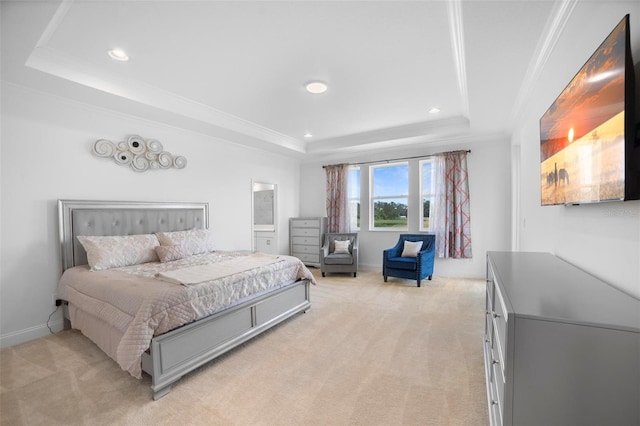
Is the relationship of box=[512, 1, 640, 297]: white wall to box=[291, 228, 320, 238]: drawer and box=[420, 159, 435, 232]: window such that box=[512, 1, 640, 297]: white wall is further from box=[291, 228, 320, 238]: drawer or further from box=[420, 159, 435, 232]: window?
box=[291, 228, 320, 238]: drawer

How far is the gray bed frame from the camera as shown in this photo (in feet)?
6.37

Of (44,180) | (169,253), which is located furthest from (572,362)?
(44,180)

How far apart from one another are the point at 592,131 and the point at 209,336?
2.82 m

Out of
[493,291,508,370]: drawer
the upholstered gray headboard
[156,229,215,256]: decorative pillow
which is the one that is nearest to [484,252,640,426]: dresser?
[493,291,508,370]: drawer

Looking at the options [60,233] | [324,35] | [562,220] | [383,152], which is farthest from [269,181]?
[562,220]

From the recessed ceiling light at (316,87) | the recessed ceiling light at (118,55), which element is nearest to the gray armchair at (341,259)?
the recessed ceiling light at (316,87)

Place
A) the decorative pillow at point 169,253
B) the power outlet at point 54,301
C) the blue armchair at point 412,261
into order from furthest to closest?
the blue armchair at point 412,261, the decorative pillow at point 169,253, the power outlet at point 54,301

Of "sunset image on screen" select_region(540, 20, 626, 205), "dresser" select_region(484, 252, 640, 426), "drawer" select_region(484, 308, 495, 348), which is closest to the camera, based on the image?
"dresser" select_region(484, 252, 640, 426)

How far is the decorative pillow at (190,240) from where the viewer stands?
3480 millimetres

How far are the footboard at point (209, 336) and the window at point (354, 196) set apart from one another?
302 cm

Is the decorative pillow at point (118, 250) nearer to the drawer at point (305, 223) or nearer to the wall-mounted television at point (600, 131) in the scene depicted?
the drawer at point (305, 223)

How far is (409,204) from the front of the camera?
213 inches

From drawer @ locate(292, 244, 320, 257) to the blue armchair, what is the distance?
5.56 ft

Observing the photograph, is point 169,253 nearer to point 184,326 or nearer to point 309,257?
point 184,326
